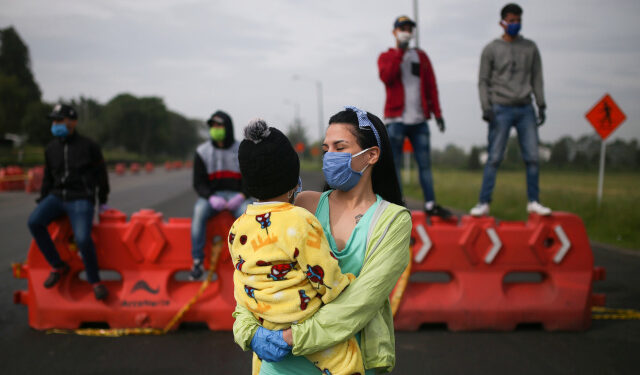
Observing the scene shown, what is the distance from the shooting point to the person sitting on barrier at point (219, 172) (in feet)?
17.3

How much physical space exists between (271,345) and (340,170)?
0.72 meters

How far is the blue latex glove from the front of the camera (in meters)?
1.69

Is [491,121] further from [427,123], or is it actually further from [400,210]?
[400,210]

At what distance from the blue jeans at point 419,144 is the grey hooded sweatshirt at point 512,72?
760mm

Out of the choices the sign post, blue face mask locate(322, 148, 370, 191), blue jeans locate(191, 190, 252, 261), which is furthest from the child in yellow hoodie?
the sign post

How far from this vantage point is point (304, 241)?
5.40 ft

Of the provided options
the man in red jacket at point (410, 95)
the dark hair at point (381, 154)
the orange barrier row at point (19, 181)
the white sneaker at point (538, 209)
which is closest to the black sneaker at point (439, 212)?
the man in red jacket at point (410, 95)

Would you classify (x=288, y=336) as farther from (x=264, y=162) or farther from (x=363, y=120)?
(x=363, y=120)

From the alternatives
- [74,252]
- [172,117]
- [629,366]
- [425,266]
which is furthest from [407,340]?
[172,117]

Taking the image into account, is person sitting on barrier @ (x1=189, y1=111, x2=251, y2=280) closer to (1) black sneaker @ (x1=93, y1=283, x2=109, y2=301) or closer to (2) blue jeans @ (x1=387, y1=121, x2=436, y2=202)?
(1) black sneaker @ (x1=93, y1=283, x2=109, y2=301)

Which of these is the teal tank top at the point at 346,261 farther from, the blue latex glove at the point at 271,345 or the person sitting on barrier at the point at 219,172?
the person sitting on barrier at the point at 219,172

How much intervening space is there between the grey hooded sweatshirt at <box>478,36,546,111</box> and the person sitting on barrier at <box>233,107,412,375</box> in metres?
4.02

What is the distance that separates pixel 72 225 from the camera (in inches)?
189

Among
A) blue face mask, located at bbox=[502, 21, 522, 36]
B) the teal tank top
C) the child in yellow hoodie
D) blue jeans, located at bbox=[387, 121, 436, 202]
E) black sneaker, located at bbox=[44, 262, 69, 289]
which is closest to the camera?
the child in yellow hoodie
